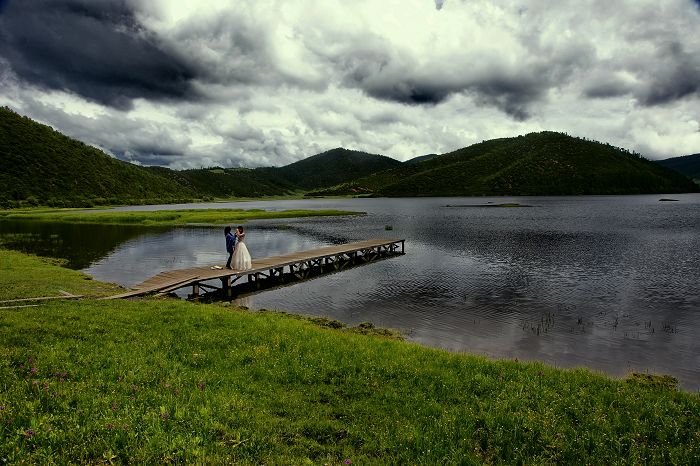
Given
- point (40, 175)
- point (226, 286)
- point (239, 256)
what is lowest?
point (226, 286)

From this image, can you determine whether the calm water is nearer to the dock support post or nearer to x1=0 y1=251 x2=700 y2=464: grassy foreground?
the dock support post

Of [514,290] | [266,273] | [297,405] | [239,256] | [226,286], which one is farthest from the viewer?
[266,273]

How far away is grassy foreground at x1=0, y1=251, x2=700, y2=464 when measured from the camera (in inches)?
332

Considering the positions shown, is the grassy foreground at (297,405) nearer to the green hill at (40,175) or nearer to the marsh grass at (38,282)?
the marsh grass at (38,282)

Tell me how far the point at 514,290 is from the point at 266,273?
25.5m

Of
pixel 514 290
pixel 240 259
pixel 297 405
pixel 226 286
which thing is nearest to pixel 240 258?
pixel 240 259

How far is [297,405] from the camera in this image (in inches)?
436

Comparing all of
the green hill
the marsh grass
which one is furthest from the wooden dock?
the green hill

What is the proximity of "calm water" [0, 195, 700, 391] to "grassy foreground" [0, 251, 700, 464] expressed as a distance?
5.54 meters

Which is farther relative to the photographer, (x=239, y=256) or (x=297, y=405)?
(x=239, y=256)

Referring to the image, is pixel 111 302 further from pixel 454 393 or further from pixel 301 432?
pixel 454 393

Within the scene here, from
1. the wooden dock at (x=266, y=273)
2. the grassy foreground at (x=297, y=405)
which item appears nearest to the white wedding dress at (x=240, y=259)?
the wooden dock at (x=266, y=273)

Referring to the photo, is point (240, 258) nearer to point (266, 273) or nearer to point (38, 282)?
point (266, 273)

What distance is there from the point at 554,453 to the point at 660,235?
2882 inches
